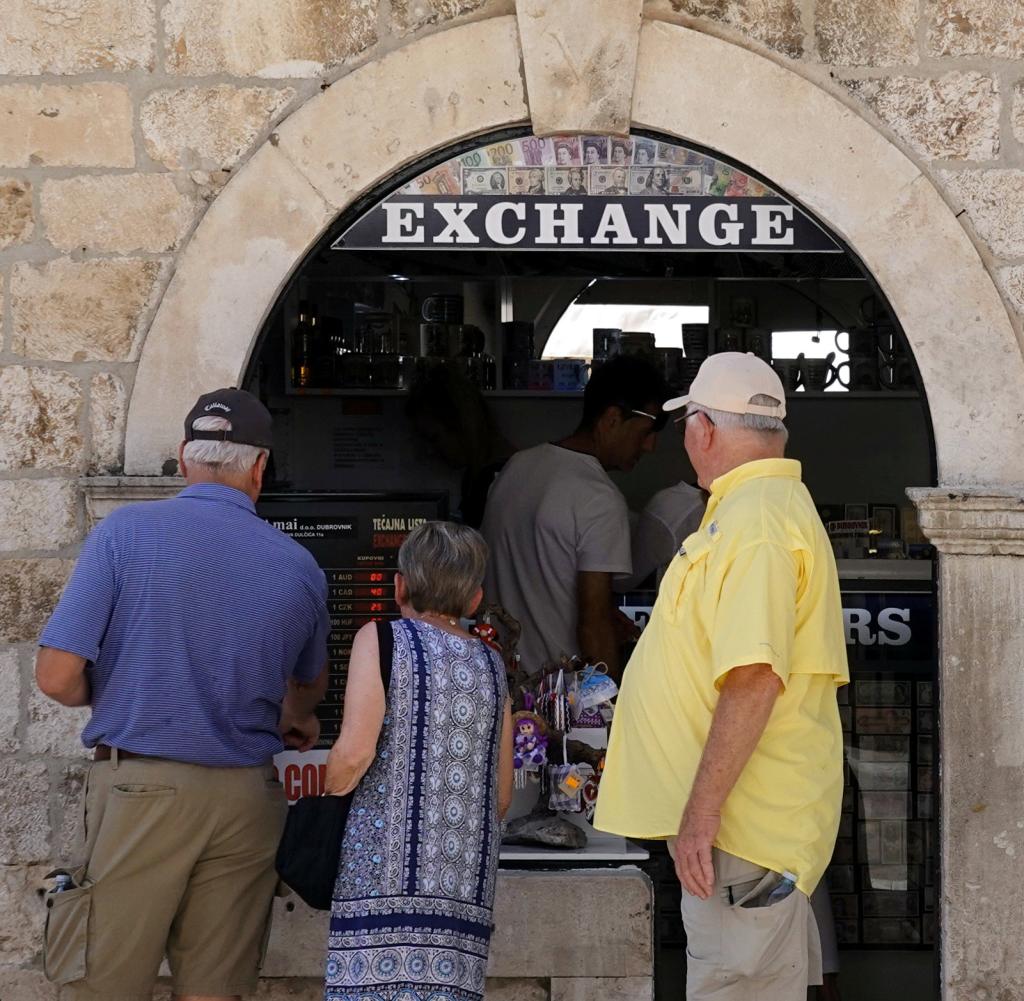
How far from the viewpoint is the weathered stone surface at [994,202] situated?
4.29 metres

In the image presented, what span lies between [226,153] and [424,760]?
1.98 m

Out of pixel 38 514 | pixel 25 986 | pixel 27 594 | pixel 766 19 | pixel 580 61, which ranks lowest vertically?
pixel 25 986

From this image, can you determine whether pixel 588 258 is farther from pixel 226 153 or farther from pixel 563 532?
pixel 226 153

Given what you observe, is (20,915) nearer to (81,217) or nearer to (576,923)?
(576,923)

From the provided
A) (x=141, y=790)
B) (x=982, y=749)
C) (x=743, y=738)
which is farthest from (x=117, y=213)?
(x=982, y=749)

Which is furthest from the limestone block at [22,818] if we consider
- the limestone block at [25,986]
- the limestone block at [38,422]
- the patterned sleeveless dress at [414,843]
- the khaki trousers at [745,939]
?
the khaki trousers at [745,939]

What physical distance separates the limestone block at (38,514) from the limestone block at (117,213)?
2.20 feet

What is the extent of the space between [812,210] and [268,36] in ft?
5.19

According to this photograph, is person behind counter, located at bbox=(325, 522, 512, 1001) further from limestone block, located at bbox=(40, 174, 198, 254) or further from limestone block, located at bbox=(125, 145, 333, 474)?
limestone block, located at bbox=(40, 174, 198, 254)

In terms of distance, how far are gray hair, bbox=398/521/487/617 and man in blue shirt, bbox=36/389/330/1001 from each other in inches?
12.6

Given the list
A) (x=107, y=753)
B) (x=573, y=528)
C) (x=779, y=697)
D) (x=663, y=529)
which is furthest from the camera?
(x=663, y=529)

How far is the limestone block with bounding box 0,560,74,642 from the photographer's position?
14.4 feet

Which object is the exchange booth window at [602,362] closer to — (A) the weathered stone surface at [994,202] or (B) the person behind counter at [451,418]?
(B) the person behind counter at [451,418]

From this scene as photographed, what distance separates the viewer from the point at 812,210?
434 centimetres
